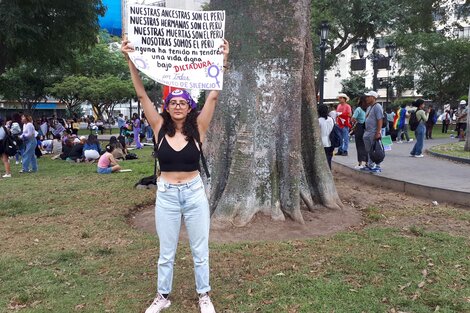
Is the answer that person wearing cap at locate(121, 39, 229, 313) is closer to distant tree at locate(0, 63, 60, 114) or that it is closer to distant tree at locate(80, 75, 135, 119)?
distant tree at locate(80, 75, 135, 119)

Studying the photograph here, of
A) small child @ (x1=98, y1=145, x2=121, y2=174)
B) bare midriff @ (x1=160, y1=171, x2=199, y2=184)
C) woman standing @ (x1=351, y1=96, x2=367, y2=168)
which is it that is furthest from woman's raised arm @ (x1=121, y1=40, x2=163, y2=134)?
small child @ (x1=98, y1=145, x2=121, y2=174)

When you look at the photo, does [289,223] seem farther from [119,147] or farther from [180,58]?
[119,147]

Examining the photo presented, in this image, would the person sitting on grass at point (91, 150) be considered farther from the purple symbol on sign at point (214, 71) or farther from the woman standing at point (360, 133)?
the purple symbol on sign at point (214, 71)

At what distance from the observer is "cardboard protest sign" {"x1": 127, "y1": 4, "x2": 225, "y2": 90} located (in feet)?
13.3

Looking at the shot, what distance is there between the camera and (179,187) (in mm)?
3566

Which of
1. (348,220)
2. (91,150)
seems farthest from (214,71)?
(91,150)

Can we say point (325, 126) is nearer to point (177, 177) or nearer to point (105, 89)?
point (177, 177)

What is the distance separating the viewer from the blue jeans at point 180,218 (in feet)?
11.8

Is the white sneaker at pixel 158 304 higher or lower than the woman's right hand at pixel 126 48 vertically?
lower

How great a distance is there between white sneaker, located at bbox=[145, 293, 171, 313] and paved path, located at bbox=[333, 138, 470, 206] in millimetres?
5585

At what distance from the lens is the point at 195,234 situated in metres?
3.66

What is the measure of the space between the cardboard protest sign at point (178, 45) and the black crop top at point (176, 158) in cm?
71

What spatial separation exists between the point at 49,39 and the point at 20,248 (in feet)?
39.2

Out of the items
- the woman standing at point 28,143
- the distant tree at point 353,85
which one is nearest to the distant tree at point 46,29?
the woman standing at point 28,143
